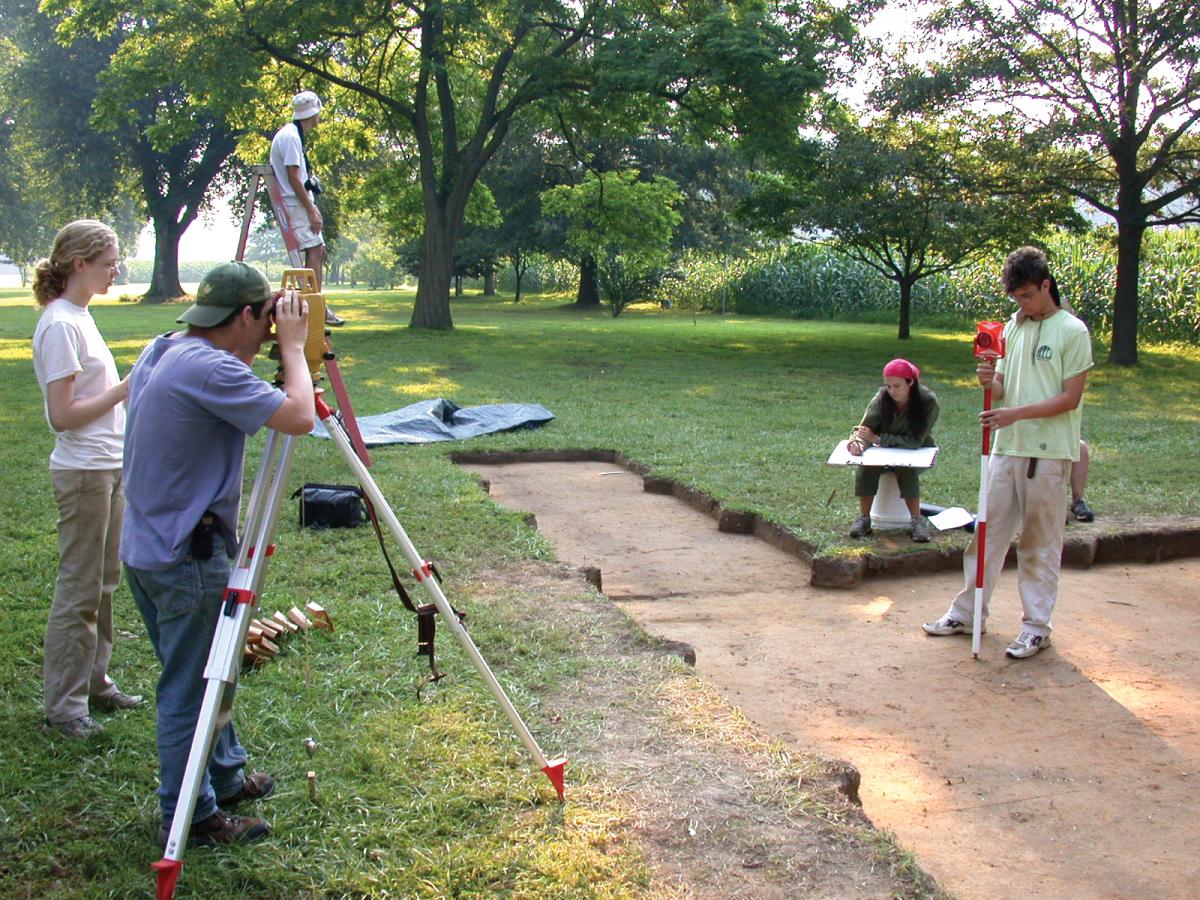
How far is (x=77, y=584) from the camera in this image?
3.74m

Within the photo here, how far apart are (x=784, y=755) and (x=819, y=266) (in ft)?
108

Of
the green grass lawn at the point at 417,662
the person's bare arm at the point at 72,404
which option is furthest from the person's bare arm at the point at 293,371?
the green grass lawn at the point at 417,662

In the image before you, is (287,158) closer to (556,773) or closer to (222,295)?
(222,295)

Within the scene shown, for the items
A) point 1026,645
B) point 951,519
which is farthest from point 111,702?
point 951,519

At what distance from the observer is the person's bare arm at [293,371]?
270 centimetres

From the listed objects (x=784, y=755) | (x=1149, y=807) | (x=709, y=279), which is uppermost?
(x=709, y=279)

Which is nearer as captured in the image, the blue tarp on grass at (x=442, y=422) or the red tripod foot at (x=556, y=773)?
the red tripod foot at (x=556, y=773)

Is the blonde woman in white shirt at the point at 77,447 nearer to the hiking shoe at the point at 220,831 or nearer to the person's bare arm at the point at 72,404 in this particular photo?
the person's bare arm at the point at 72,404

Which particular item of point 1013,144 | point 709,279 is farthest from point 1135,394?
point 709,279

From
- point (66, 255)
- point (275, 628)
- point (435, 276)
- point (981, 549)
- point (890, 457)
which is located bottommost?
point (275, 628)

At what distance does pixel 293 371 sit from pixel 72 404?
1.39m

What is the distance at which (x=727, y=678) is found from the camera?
16.9ft

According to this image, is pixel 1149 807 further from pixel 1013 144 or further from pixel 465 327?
pixel 465 327

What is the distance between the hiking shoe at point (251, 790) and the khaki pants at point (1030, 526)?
3715mm
